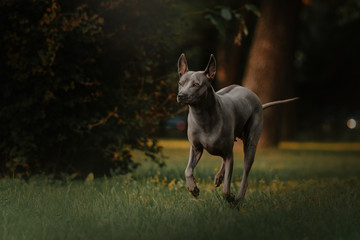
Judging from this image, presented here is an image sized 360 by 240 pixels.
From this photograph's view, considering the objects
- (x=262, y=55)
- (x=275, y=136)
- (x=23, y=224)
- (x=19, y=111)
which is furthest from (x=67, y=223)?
(x=275, y=136)

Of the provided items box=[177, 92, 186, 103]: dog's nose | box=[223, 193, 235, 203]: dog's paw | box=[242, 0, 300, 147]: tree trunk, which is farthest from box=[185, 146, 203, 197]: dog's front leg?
box=[242, 0, 300, 147]: tree trunk

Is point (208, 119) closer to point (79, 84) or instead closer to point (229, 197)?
point (229, 197)

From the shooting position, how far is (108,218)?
593cm

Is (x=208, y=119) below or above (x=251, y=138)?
above

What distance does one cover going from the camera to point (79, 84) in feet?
29.6

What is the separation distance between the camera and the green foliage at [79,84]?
849 cm

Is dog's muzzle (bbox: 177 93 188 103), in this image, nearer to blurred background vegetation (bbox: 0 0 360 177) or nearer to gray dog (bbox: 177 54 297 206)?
gray dog (bbox: 177 54 297 206)

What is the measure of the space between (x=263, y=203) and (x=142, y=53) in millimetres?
3760

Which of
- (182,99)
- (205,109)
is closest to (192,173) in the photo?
(205,109)

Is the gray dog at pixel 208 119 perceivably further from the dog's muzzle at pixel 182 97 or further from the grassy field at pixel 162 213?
the grassy field at pixel 162 213

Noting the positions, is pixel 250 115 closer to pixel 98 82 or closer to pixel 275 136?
pixel 98 82

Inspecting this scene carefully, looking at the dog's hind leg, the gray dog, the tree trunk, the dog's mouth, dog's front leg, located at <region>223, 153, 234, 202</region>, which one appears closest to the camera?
the dog's mouth

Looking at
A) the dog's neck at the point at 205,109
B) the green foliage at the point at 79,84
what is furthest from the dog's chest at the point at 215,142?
the green foliage at the point at 79,84

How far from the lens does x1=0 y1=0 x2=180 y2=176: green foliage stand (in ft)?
27.9
